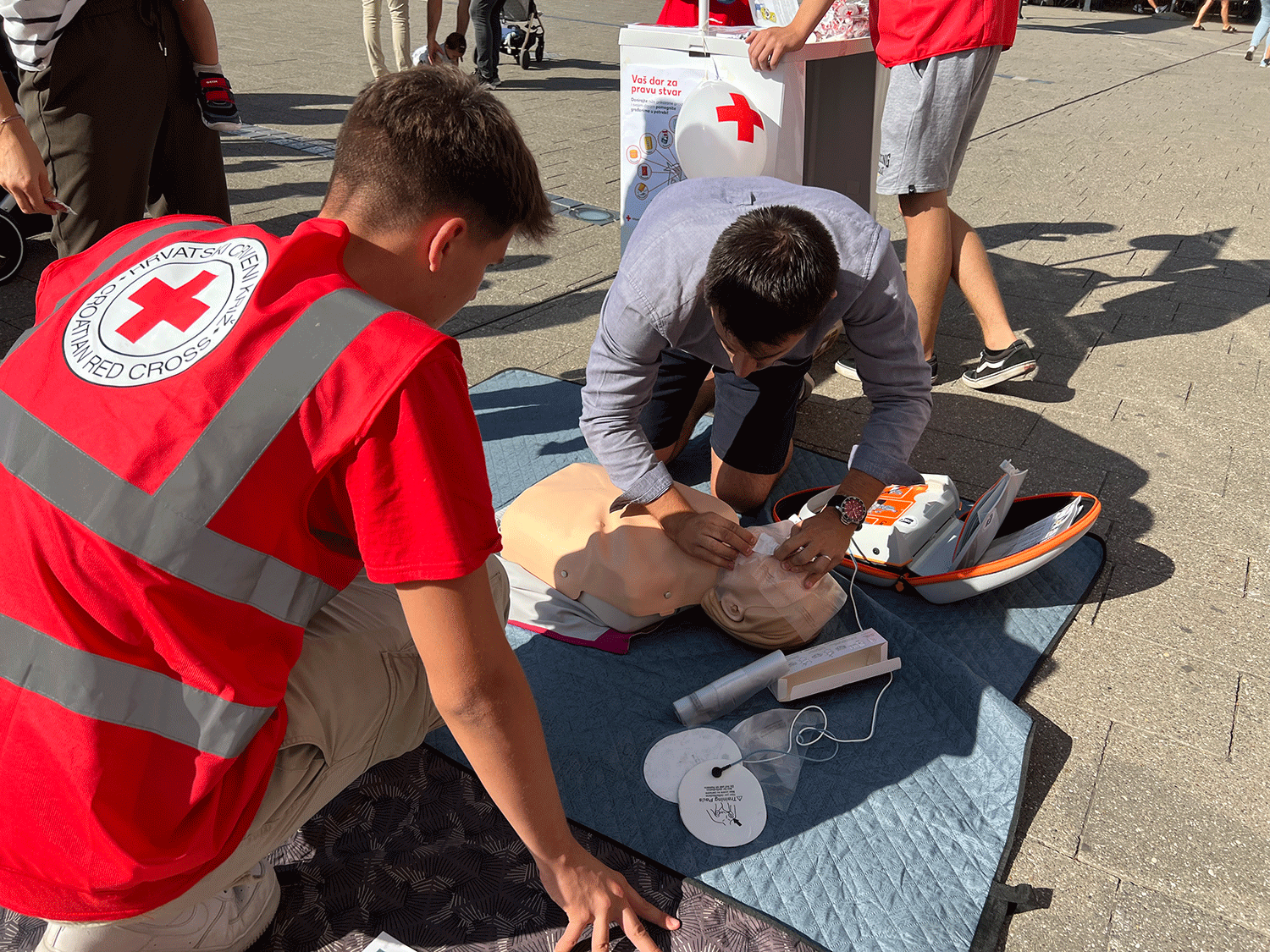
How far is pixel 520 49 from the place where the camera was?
8867 millimetres

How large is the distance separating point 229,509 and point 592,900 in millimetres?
768

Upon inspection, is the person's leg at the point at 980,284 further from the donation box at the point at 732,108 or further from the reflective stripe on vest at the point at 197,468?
the reflective stripe on vest at the point at 197,468

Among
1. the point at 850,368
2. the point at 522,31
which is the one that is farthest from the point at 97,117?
the point at 522,31

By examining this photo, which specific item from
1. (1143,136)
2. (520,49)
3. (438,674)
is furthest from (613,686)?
(520,49)

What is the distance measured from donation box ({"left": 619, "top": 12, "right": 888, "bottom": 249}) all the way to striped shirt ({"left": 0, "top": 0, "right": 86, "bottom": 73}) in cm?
161

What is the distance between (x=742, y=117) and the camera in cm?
308

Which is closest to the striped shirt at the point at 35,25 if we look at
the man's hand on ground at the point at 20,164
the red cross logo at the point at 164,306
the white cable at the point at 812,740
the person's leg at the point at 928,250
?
the man's hand on ground at the point at 20,164

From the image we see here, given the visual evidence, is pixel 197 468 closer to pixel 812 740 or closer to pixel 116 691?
pixel 116 691

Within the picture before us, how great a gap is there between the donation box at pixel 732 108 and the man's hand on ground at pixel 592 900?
2.18 metres

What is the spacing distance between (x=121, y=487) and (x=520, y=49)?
8853 mm

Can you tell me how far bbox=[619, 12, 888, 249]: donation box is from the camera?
310 cm

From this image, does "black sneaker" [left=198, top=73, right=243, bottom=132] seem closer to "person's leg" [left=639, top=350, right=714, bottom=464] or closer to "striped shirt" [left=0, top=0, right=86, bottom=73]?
"striped shirt" [left=0, top=0, right=86, bottom=73]

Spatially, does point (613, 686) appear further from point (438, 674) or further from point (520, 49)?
point (520, 49)

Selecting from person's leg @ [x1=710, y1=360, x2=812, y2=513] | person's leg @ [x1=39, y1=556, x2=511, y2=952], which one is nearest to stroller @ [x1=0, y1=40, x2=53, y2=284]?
Answer: person's leg @ [x1=710, y1=360, x2=812, y2=513]
